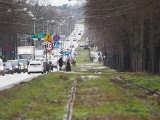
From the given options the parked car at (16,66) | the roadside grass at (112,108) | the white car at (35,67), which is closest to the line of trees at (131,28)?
the white car at (35,67)

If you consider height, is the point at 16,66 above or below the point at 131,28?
below

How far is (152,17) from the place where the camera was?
135ft

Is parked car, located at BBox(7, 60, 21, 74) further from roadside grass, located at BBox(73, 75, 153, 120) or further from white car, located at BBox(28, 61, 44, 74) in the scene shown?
roadside grass, located at BBox(73, 75, 153, 120)

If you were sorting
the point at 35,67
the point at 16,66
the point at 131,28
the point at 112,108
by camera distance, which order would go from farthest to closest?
the point at 16,66 < the point at 35,67 < the point at 131,28 < the point at 112,108

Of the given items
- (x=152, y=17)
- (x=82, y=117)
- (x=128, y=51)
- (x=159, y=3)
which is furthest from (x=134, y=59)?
(x=82, y=117)

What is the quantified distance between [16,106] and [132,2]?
28.3 meters

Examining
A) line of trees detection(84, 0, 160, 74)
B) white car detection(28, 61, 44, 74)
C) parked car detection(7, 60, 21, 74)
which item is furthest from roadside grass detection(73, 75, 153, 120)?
parked car detection(7, 60, 21, 74)

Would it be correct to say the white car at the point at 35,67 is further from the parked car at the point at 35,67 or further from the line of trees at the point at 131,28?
the line of trees at the point at 131,28

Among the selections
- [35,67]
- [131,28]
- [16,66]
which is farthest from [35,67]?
[131,28]

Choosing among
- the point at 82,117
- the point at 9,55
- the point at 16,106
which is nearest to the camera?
the point at 82,117

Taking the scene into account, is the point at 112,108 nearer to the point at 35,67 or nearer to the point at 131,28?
the point at 131,28

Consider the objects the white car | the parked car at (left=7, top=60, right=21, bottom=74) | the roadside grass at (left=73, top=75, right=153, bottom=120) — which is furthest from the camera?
the parked car at (left=7, top=60, right=21, bottom=74)

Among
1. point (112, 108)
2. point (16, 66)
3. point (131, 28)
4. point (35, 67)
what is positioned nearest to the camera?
point (112, 108)

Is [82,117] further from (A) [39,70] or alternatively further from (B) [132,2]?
(A) [39,70]
